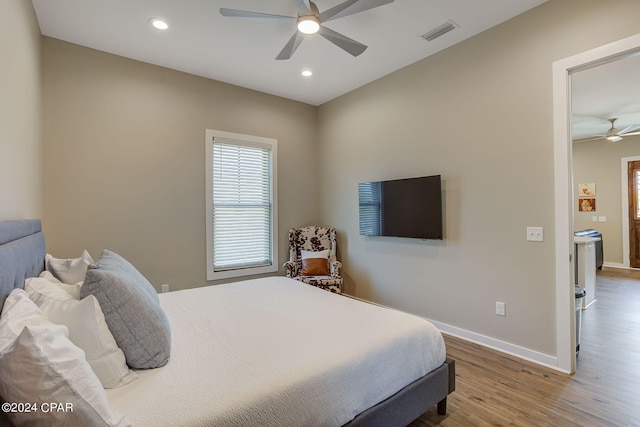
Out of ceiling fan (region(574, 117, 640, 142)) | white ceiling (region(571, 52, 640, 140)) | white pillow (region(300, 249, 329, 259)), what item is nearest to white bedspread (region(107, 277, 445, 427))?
white pillow (region(300, 249, 329, 259))

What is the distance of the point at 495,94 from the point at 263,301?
9.20 ft

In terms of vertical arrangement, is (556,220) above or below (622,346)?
above

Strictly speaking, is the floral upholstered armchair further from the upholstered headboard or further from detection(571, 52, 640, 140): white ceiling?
detection(571, 52, 640, 140): white ceiling

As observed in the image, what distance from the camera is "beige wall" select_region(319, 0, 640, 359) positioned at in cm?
254

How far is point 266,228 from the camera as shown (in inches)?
175

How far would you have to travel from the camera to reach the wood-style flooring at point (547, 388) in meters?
1.93

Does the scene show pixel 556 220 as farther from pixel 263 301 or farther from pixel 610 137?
pixel 610 137


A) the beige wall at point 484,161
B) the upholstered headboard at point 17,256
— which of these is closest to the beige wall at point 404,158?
the beige wall at point 484,161

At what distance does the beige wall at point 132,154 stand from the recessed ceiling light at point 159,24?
88 centimetres

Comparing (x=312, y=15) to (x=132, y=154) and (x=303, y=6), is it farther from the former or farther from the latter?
(x=132, y=154)

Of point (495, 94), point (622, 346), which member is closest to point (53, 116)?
point (495, 94)

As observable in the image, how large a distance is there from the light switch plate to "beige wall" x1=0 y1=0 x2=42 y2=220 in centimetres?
366

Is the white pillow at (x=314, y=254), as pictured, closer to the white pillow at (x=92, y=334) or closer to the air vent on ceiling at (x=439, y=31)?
the air vent on ceiling at (x=439, y=31)

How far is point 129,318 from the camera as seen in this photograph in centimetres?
133
